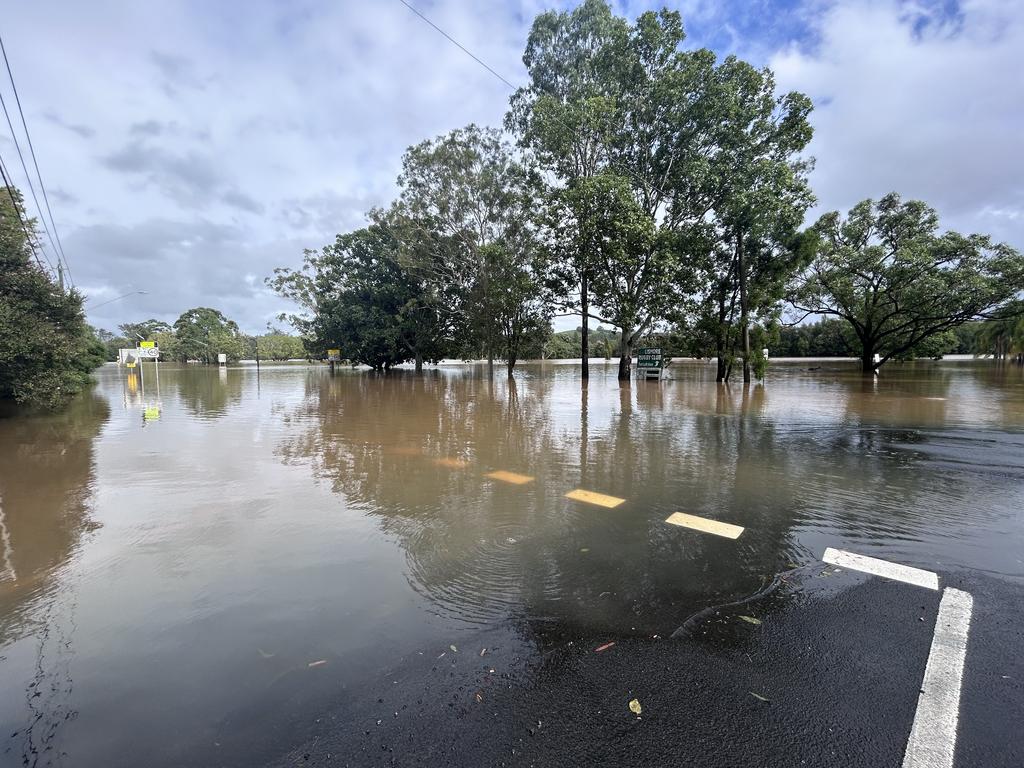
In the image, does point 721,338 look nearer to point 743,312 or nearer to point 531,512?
point 743,312

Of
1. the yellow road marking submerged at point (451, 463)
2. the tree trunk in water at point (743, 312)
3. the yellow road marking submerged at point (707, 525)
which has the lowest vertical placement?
the yellow road marking submerged at point (707, 525)

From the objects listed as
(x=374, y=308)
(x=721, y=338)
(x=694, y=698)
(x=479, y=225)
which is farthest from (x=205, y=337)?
(x=694, y=698)

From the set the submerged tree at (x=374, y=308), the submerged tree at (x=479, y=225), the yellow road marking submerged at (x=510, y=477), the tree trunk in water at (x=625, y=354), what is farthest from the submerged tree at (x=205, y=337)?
the yellow road marking submerged at (x=510, y=477)

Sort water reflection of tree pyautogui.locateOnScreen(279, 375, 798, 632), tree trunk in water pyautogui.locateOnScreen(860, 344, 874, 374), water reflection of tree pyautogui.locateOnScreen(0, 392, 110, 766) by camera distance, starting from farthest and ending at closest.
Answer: tree trunk in water pyautogui.locateOnScreen(860, 344, 874, 374) < water reflection of tree pyautogui.locateOnScreen(279, 375, 798, 632) < water reflection of tree pyautogui.locateOnScreen(0, 392, 110, 766)

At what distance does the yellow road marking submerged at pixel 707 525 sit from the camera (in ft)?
12.4

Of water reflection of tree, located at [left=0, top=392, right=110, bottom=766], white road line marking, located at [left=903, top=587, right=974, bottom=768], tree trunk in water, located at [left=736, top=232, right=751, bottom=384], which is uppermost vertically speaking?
tree trunk in water, located at [left=736, top=232, right=751, bottom=384]

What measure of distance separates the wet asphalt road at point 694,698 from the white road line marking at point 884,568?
0.37 metres

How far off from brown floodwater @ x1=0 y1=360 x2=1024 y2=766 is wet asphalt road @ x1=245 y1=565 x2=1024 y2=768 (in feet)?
0.58

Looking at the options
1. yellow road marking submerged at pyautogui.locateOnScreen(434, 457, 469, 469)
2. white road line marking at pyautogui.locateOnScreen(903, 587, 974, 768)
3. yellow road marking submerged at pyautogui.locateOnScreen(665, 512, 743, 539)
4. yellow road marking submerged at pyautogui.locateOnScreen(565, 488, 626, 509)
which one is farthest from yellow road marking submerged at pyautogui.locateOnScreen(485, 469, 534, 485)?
white road line marking at pyautogui.locateOnScreen(903, 587, 974, 768)

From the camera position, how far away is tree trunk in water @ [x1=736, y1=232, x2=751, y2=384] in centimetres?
1786

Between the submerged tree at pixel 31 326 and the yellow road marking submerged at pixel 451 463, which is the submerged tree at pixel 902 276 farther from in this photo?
the submerged tree at pixel 31 326

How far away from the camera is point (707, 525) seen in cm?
396

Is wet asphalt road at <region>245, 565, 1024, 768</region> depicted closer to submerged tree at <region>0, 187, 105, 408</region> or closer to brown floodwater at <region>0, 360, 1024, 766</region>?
brown floodwater at <region>0, 360, 1024, 766</region>

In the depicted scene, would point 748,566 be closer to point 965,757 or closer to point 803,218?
point 965,757
